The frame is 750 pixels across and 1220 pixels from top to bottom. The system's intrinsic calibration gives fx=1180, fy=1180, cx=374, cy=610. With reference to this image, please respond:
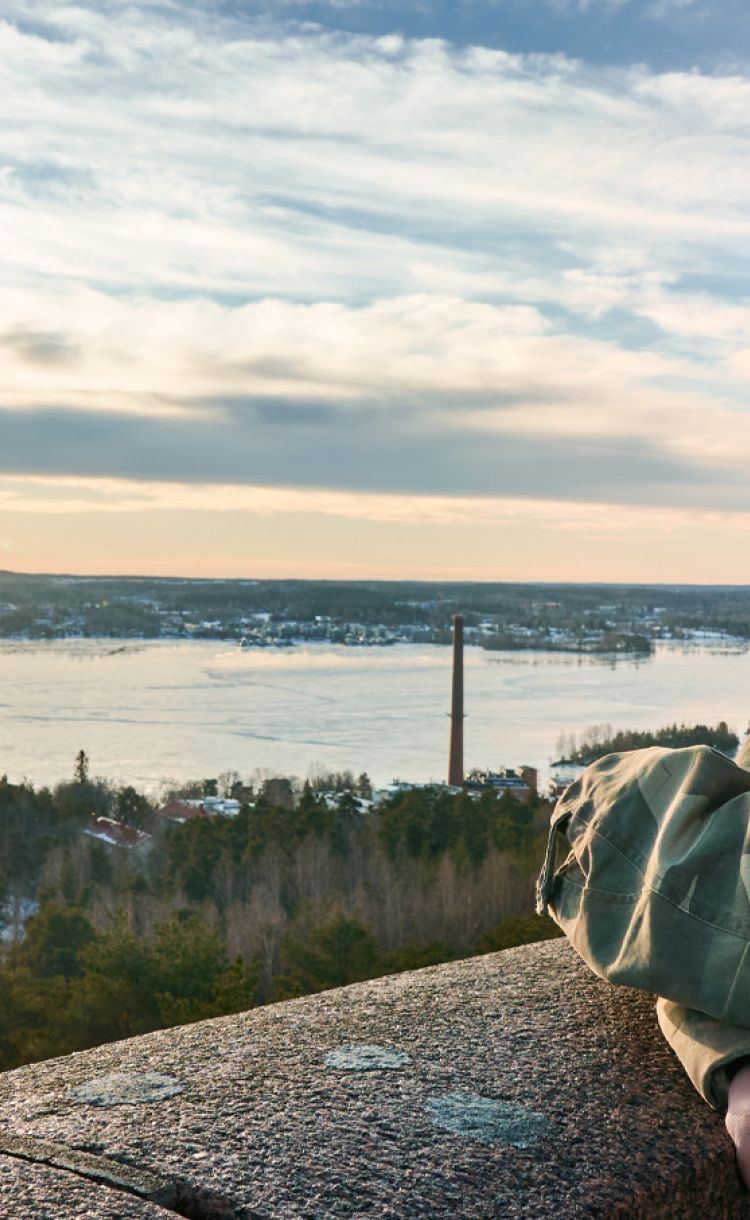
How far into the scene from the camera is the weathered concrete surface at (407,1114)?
998mm

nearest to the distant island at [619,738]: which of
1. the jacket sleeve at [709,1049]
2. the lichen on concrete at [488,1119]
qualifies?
the jacket sleeve at [709,1049]

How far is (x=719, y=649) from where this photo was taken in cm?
4903

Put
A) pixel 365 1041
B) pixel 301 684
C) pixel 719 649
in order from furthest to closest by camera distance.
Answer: pixel 301 684
pixel 719 649
pixel 365 1041

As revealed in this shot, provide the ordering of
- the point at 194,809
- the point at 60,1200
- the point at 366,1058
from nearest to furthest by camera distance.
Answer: the point at 60,1200, the point at 366,1058, the point at 194,809

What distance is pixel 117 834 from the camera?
1094 inches

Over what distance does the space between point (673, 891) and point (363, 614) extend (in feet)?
168

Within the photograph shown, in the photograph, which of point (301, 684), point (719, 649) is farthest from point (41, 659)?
point (719, 649)

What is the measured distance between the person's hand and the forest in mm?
6298

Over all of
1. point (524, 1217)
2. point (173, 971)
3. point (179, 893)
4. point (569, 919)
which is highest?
point (569, 919)

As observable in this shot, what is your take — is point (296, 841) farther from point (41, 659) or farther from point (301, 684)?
point (41, 659)

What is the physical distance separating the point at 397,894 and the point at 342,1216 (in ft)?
58.1

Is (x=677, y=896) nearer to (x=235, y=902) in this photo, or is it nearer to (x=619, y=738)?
(x=235, y=902)

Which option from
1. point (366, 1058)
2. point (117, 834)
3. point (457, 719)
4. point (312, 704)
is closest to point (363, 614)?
point (312, 704)

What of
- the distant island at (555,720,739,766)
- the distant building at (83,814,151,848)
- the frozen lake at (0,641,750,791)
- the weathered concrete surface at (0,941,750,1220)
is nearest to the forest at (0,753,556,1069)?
the distant building at (83,814,151,848)
